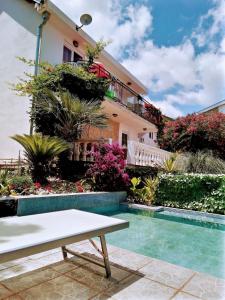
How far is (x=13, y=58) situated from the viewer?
13625mm

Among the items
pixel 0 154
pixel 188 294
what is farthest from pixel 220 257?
pixel 0 154

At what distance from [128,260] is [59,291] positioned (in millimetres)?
1403

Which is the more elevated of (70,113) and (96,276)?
(70,113)

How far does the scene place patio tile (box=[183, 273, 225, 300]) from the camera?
3016mm

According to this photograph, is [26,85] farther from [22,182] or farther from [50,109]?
[22,182]

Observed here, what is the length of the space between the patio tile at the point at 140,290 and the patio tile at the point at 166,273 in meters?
0.15

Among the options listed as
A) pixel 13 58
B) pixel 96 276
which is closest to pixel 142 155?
pixel 13 58

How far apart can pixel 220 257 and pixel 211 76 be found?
3.77 meters

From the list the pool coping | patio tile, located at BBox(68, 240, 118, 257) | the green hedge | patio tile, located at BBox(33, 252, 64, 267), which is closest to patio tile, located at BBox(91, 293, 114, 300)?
patio tile, located at BBox(33, 252, 64, 267)

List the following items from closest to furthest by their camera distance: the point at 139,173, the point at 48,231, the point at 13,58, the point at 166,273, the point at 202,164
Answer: the point at 48,231, the point at 166,273, the point at 139,173, the point at 202,164, the point at 13,58

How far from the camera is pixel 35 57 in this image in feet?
41.6

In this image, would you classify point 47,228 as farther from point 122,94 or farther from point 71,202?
point 122,94

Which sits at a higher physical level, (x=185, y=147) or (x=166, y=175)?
(x=185, y=147)

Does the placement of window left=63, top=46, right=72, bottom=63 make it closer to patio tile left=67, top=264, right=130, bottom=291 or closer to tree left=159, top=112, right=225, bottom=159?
tree left=159, top=112, right=225, bottom=159
